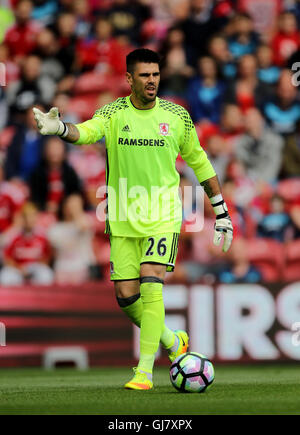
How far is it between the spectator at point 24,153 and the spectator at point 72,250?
1508mm

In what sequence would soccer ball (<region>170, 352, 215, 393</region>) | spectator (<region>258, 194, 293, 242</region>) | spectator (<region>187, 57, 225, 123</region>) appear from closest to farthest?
1. soccer ball (<region>170, 352, 215, 393</region>)
2. spectator (<region>258, 194, 293, 242</region>)
3. spectator (<region>187, 57, 225, 123</region>)

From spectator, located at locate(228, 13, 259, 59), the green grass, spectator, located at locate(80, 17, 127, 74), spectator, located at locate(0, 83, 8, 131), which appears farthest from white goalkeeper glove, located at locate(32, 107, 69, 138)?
spectator, located at locate(228, 13, 259, 59)

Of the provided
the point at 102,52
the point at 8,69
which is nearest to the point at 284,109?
the point at 102,52

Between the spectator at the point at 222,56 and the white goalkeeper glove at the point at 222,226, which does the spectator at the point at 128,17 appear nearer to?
the spectator at the point at 222,56

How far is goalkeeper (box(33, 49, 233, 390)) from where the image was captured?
26.6 feet

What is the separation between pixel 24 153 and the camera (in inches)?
569

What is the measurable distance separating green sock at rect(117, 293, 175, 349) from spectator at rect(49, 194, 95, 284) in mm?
4354

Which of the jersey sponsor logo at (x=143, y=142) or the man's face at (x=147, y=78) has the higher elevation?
the man's face at (x=147, y=78)

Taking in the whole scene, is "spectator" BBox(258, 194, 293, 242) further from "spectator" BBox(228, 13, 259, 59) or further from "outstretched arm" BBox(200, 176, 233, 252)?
"outstretched arm" BBox(200, 176, 233, 252)

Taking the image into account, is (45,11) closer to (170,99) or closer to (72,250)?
(170,99)

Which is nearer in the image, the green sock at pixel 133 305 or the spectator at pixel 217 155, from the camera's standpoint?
the green sock at pixel 133 305

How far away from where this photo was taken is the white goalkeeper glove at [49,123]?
7551mm

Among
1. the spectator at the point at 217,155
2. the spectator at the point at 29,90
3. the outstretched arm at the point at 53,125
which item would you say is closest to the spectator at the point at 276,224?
the spectator at the point at 217,155
